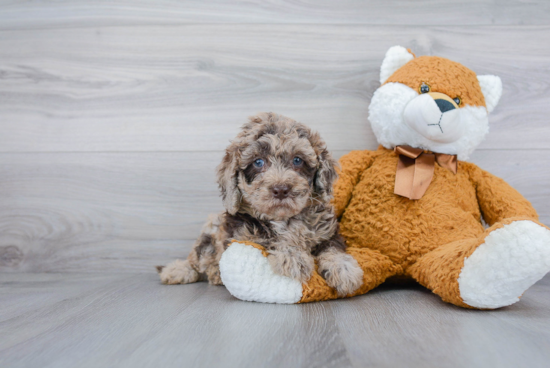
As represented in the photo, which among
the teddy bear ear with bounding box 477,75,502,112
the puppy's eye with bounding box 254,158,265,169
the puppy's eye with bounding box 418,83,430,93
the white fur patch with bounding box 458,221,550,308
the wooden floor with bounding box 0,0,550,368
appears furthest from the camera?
the wooden floor with bounding box 0,0,550,368

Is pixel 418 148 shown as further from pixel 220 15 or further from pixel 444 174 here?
pixel 220 15

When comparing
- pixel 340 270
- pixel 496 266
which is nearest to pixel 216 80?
pixel 340 270

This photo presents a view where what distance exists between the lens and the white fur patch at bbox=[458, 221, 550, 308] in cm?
108

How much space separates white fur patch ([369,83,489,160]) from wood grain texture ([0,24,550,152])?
36cm

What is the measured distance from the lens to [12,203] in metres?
2.02

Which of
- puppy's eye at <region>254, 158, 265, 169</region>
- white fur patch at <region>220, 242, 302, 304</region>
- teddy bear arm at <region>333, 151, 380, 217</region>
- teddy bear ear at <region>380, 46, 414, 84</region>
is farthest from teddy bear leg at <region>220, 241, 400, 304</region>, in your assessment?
teddy bear ear at <region>380, 46, 414, 84</region>

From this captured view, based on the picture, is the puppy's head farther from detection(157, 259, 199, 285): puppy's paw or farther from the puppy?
detection(157, 259, 199, 285): puppy's paw

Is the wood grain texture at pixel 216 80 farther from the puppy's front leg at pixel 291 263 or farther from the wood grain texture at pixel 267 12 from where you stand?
the puppy's front leg at pixel 291 263

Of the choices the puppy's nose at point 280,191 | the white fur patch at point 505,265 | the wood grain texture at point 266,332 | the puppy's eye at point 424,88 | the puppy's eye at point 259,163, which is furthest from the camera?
the puppy's eye at point 424,88

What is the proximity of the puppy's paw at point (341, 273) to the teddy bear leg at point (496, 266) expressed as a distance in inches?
10.1

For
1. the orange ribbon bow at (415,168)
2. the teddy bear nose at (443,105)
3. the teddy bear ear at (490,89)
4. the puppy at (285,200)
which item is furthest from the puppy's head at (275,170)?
the teddy bear ear at (490,89)

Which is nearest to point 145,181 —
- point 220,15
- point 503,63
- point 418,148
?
point 220,15

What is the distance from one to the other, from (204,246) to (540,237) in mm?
1168

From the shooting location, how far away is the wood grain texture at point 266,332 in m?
0.88
